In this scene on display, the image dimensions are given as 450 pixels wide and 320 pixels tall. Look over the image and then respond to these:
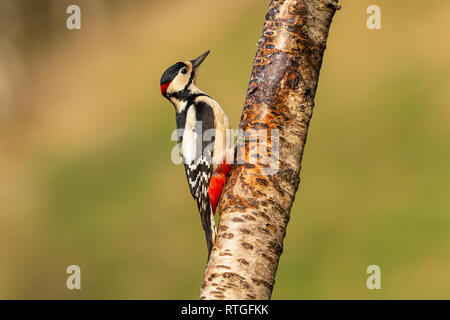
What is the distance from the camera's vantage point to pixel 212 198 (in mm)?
2586

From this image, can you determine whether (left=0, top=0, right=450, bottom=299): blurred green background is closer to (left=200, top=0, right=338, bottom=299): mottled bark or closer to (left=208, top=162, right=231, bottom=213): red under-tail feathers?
(left=208, top=162, right=231, bottom=213): red under-tail feathers

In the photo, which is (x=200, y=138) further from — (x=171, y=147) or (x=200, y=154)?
(x=171, y=147)

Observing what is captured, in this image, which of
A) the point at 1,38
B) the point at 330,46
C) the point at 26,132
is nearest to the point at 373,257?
the point at 330,46

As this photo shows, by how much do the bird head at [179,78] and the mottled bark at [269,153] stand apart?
70 cm

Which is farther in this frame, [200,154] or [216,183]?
[200,154]

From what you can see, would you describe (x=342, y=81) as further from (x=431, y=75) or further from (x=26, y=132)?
(x=26, y=132)

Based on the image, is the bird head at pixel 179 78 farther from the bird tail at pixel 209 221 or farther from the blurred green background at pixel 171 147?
the blurred green background at pixel 171 147

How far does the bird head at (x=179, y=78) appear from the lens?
273 cm

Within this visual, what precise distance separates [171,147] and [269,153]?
144 inches

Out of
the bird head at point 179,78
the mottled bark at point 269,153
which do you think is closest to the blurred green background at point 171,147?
the bird head at point 179,78

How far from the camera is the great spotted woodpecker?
255 centimetres

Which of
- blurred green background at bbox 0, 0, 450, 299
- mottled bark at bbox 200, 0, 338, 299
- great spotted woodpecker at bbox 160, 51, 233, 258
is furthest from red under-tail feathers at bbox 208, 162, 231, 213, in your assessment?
blurred green background at bbox 0, 0, 450, 299

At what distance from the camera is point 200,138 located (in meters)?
2.68

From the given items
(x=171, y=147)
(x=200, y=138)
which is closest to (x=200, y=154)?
(x=200, y=138)
